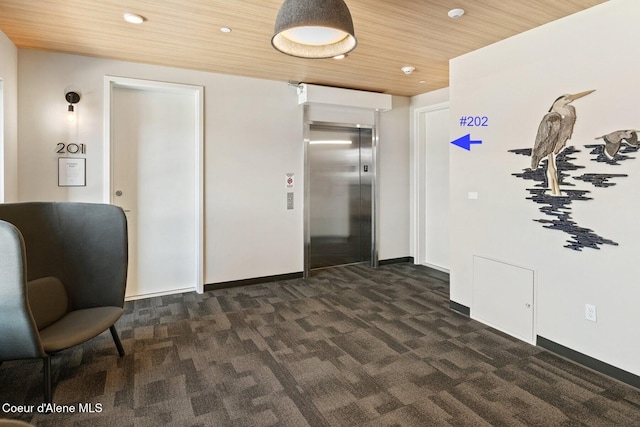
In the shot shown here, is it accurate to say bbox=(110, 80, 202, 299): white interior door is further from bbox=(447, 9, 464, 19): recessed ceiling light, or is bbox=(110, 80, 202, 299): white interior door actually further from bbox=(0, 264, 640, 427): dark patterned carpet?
bbox=(447, 9, 464, 19): recessed ceiling light

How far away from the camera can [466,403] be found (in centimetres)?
229

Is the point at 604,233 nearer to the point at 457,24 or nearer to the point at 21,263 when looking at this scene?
the point at 457,24

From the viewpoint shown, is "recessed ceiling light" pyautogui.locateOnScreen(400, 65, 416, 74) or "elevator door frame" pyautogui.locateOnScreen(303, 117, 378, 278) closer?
"recessed ceiling light" pyautogui.locateOnScreen(400, 65, 416, 74)

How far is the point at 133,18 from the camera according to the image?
2895mm

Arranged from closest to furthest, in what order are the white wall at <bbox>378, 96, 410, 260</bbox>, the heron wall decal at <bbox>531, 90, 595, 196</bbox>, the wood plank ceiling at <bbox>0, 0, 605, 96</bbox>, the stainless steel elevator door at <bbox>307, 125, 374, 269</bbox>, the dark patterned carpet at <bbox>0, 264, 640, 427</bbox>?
the dark patterned carpet at <bbox>0, 264, 640, 427</bbox> → the wood plank ceiling at <bbox>0, 0, 605, 96</bbox> → the heron wall decal at <bbox>531, 90, 595, 196</bbox> → the stainless steel elevator door at <bbox>307, 125, 374, 269</bbox> → the white wall at <bbox>378, 96, 410, 260</bbox>

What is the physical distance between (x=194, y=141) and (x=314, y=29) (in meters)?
2.91

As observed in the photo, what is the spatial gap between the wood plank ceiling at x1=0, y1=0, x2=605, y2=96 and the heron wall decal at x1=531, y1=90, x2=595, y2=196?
69cm

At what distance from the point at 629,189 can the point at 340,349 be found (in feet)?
7.94

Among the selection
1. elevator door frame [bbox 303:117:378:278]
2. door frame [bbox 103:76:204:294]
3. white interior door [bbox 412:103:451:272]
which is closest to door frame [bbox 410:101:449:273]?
white interior door [bbox 412:103:451:272]

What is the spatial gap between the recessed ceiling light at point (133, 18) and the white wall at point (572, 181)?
3004 mm

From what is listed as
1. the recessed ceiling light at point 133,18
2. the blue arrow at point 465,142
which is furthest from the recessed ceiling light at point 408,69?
the recessed ceiling light at point 133,18

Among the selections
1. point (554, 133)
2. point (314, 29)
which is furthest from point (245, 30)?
point (554, 133)

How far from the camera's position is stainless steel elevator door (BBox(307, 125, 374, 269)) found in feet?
17.5

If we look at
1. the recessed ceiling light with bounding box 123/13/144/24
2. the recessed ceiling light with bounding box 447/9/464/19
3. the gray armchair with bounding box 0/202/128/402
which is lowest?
the gray armchair with bounding box 0/202/128/402
